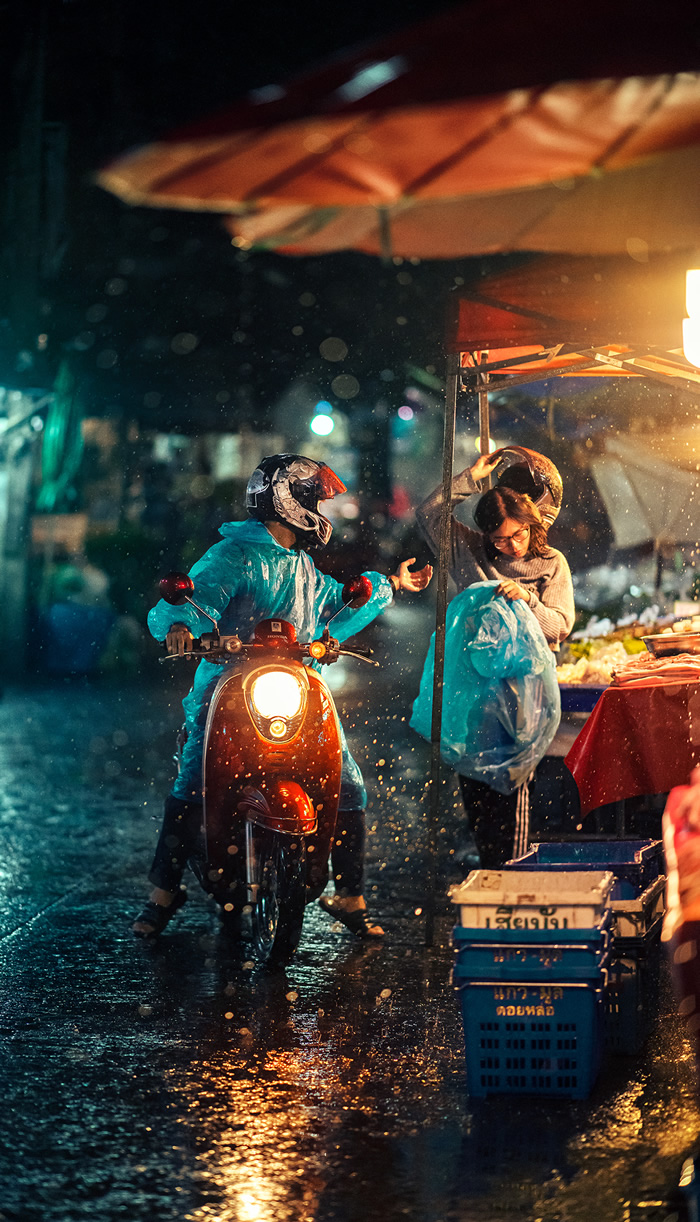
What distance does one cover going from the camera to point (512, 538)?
7.07 metres

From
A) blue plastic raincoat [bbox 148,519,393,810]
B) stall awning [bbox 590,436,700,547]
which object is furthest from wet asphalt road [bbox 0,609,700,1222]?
stall awning [bbox 590,436,700,547]

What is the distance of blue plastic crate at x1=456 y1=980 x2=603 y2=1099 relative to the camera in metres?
4.39

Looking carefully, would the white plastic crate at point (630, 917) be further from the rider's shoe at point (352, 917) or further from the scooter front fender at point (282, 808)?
the rider's shoe at point (352, 917)

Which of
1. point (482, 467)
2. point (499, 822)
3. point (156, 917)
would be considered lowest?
point (156, 917)

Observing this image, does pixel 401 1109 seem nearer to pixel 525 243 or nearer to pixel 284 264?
pixel 525 243

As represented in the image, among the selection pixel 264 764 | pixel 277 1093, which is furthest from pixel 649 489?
pixel 277 1093

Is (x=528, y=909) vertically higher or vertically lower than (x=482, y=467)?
lower

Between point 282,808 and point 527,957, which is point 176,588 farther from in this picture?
point 527,957

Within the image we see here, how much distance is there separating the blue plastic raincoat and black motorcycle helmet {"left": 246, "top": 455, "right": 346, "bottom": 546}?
0.11 m

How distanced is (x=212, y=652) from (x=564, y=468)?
3214 millimetres

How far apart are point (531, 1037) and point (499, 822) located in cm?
243

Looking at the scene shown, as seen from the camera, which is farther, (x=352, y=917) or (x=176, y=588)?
(x=352, y=917)

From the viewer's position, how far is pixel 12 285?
74.5 feet

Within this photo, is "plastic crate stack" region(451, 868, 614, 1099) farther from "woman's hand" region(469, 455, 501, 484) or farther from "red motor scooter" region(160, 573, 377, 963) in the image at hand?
"woman's hand" region(469, 455, 501, 484)
